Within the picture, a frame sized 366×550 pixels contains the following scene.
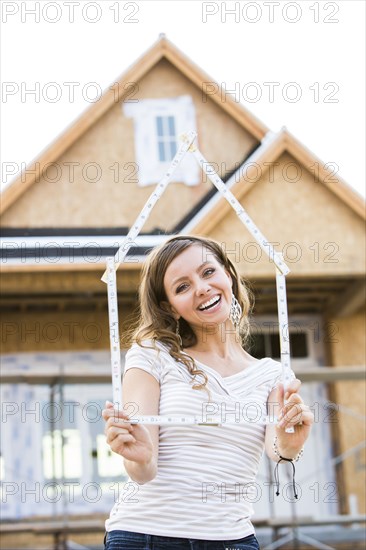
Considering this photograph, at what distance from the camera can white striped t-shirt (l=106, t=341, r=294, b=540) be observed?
2.68 m

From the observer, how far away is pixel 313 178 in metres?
12.0

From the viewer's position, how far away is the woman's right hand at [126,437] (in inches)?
101

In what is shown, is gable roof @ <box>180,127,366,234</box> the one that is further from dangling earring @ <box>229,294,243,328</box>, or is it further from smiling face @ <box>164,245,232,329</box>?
smiling face @ <box>164,245,232,329</box>

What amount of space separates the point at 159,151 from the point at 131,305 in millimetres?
2367

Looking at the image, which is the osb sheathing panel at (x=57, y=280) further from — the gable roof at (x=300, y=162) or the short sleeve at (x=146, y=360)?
the short sleeve at (x=146, y=360)

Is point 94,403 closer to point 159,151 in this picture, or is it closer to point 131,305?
point 131,305

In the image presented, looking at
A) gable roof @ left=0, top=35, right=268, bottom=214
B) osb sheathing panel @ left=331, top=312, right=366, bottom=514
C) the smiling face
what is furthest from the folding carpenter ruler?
gable roof @ left=0, top=35, right=268, bottom=214

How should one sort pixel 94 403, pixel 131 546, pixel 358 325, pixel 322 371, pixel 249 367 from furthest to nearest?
pixel 358 325, pixel 94 403, pixel 322 371, pixel 249 367, pixel 131 546

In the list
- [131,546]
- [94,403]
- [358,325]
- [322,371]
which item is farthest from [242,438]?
[358,325]

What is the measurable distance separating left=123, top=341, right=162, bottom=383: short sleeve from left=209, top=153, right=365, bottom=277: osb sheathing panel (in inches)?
325

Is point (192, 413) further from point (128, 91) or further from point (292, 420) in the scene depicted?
point (128, 91)

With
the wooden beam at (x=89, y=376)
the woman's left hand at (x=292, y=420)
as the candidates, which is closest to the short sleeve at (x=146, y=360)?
the woman's left hand at (x=292, y=420)

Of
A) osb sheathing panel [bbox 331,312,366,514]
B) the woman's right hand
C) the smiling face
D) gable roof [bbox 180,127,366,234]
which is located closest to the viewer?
the woman's right hand

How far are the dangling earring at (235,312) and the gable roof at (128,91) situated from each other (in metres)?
9.71
